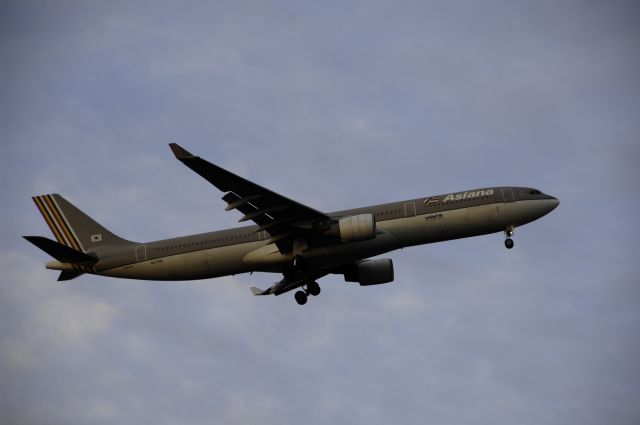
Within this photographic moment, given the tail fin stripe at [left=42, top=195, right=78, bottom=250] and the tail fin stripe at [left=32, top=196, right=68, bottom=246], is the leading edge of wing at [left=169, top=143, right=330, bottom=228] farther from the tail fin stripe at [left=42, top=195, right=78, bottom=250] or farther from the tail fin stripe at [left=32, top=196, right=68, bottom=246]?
the tail fin stripe at [left=32, top=196, right=68, bottom=246]

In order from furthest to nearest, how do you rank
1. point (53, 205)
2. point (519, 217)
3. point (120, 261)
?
point (53, 205)
point (120, 261)
point (519, 217)

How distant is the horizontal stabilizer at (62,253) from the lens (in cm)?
4888

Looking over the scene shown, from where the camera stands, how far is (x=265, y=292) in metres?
53.1

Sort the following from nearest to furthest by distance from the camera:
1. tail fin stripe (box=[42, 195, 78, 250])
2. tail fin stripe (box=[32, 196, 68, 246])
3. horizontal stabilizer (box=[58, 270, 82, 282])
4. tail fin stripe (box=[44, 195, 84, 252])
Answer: horizontal stabilizer (box=[58, 270, 82, 282]), tail fin stripe (box=[44, 195, 84, 252]), tail fin stripe (box=[42, 195, 78, 250]), tail fin stripe (box=[32, 196, 68, 246])

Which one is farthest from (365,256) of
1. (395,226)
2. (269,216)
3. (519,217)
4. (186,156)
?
(186,156)

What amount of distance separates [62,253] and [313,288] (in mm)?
15656

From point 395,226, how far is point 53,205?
23.7 meters

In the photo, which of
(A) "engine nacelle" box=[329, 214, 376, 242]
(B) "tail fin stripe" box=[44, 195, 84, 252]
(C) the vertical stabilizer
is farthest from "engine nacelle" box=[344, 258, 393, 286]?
(B) "tail fin stripe" box=[44, 195, 84, 252]

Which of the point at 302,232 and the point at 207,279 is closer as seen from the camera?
the point at 302,232

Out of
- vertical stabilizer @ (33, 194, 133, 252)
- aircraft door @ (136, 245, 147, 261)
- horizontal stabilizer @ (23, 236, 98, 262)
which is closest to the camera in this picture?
horizontal stabilizer @ (23, 236, 98, 262)

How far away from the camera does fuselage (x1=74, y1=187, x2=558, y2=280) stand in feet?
154

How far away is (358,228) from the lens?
45250 mm

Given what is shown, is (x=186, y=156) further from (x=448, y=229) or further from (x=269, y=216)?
(x=448, y=229)

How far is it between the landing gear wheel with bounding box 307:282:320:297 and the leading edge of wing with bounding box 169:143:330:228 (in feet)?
23.4
